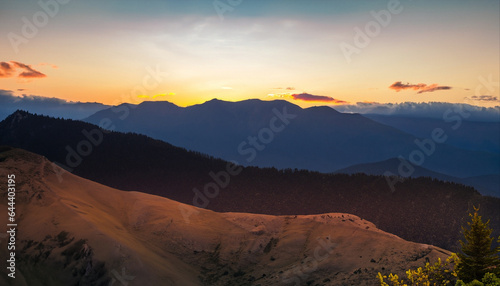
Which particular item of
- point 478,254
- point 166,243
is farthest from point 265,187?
point 478,254

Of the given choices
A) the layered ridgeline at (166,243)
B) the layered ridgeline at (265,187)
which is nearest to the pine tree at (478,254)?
the layered ridgeline at (166,243)

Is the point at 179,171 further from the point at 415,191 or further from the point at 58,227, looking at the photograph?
the point at 58,227

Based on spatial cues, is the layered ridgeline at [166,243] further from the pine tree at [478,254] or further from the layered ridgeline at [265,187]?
the layered ridgeline at [265,187]

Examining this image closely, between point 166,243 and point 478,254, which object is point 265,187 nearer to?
point 166,243

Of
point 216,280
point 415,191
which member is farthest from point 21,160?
point 415,191

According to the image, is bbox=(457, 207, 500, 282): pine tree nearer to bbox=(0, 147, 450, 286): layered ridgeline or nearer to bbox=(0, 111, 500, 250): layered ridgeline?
bbox=(0, 147, 450, 286): layered ridgeline

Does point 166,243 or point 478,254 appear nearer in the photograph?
point 478,254
